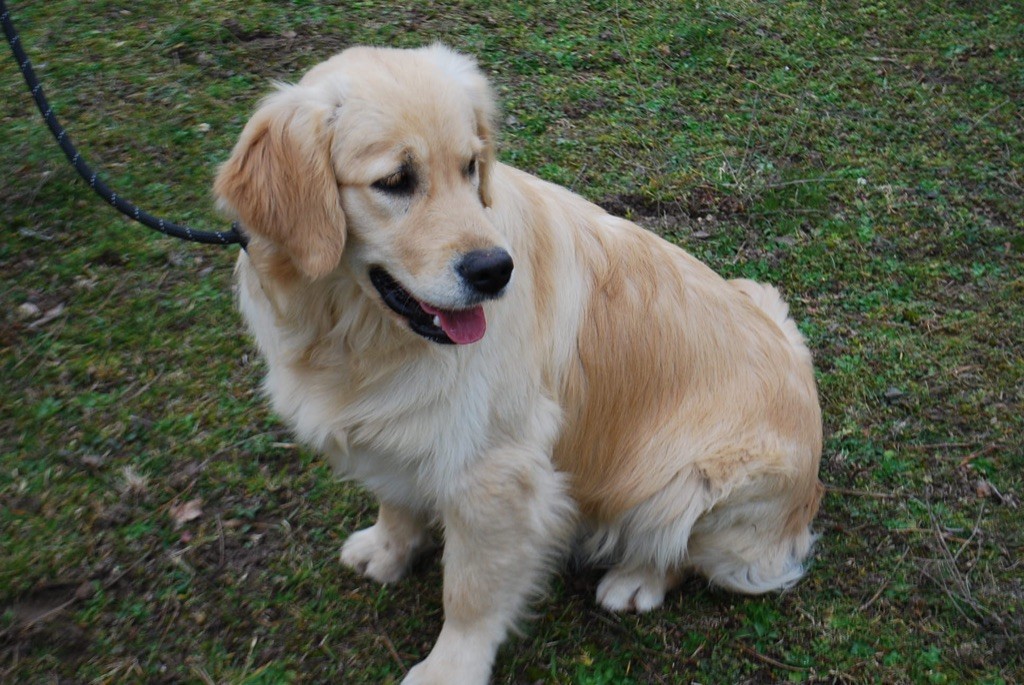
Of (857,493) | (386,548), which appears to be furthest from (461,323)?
(857,493)

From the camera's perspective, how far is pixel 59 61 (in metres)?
5.36

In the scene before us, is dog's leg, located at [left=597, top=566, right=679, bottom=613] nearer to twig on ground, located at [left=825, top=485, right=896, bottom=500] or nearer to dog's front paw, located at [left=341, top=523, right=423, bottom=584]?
dog's front paw, located at [left=341, top=523, right=423, bottom=584]

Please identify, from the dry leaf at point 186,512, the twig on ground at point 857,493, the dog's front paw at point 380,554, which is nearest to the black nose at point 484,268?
the dog's front paw at point 380,554

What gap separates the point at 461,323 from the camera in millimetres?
2410

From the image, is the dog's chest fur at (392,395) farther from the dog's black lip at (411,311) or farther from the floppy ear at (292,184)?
the floppy ear at (292,184)

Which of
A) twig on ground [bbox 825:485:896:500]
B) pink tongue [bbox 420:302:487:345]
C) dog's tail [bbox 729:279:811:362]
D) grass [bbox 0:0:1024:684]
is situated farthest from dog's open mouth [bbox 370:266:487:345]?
twig on ground [bbox 825:485:896:500]

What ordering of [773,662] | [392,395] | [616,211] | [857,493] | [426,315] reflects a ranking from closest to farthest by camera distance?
[426,315], [392,395], [773,662], [857,493], [616,211]

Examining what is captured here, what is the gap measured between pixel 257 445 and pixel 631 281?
1.78 m

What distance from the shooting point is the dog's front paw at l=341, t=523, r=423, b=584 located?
10.5 feet

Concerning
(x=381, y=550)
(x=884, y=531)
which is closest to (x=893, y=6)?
(x=884, y=531)

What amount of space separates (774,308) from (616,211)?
1733mm

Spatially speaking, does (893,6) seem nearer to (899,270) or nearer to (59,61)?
(899,270)

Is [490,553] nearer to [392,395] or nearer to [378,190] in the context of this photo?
[392,395]

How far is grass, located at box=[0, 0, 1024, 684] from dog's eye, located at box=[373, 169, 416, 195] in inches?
63.7
